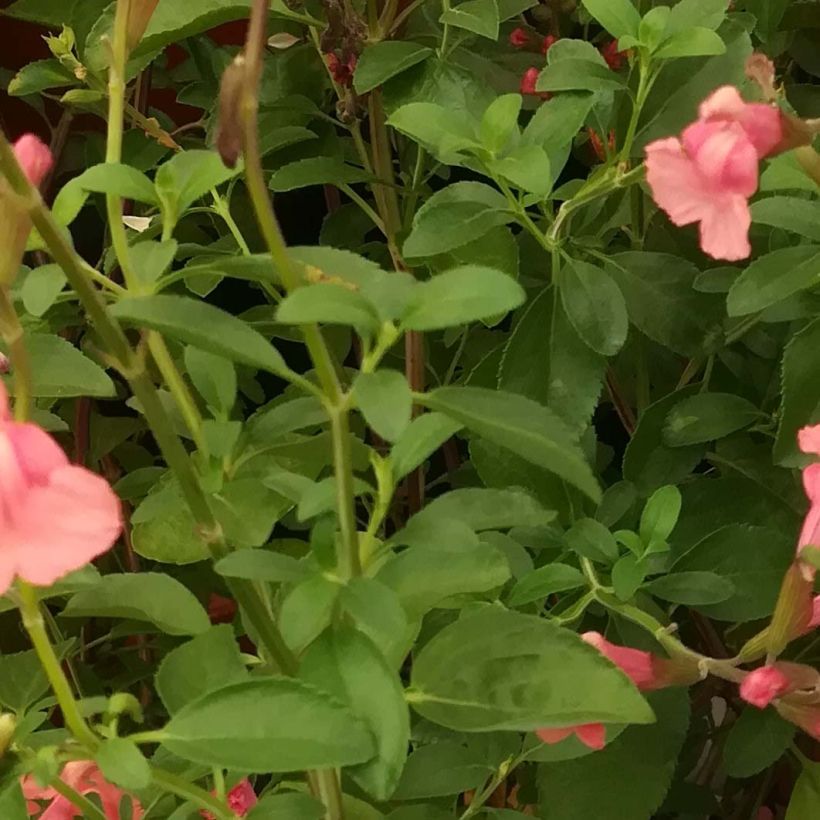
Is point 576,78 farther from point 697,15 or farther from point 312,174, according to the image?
point 312,174

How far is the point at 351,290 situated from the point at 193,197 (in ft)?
0.40

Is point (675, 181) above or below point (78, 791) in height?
above

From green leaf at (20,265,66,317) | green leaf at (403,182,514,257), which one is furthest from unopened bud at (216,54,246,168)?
green leaf at (403,182,514,257)

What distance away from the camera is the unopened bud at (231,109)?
24 centimetres

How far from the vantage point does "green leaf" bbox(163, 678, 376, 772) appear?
0.28 m

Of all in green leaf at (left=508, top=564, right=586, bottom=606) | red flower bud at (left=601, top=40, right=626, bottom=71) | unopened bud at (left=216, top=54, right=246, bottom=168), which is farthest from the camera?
red flower bud at (left=601, top=40, right=626, bottom=71)

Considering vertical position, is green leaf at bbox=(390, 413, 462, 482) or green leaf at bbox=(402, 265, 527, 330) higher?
green leaf at bbox=(402, 265, 527, 330)

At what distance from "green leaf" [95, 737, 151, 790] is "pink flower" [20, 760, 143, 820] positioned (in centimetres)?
7

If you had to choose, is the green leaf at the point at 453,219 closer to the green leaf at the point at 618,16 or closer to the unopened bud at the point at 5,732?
the green leaf at the point at 618,16

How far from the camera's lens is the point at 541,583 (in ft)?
1.45

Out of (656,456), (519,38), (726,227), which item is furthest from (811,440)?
(519,38)

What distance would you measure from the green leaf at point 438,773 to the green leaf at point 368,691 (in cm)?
11

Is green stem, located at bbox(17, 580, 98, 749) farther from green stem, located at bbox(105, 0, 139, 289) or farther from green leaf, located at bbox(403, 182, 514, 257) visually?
green leaf, located at bbox(403, 182, 514, 257)

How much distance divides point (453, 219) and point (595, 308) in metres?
0.08
